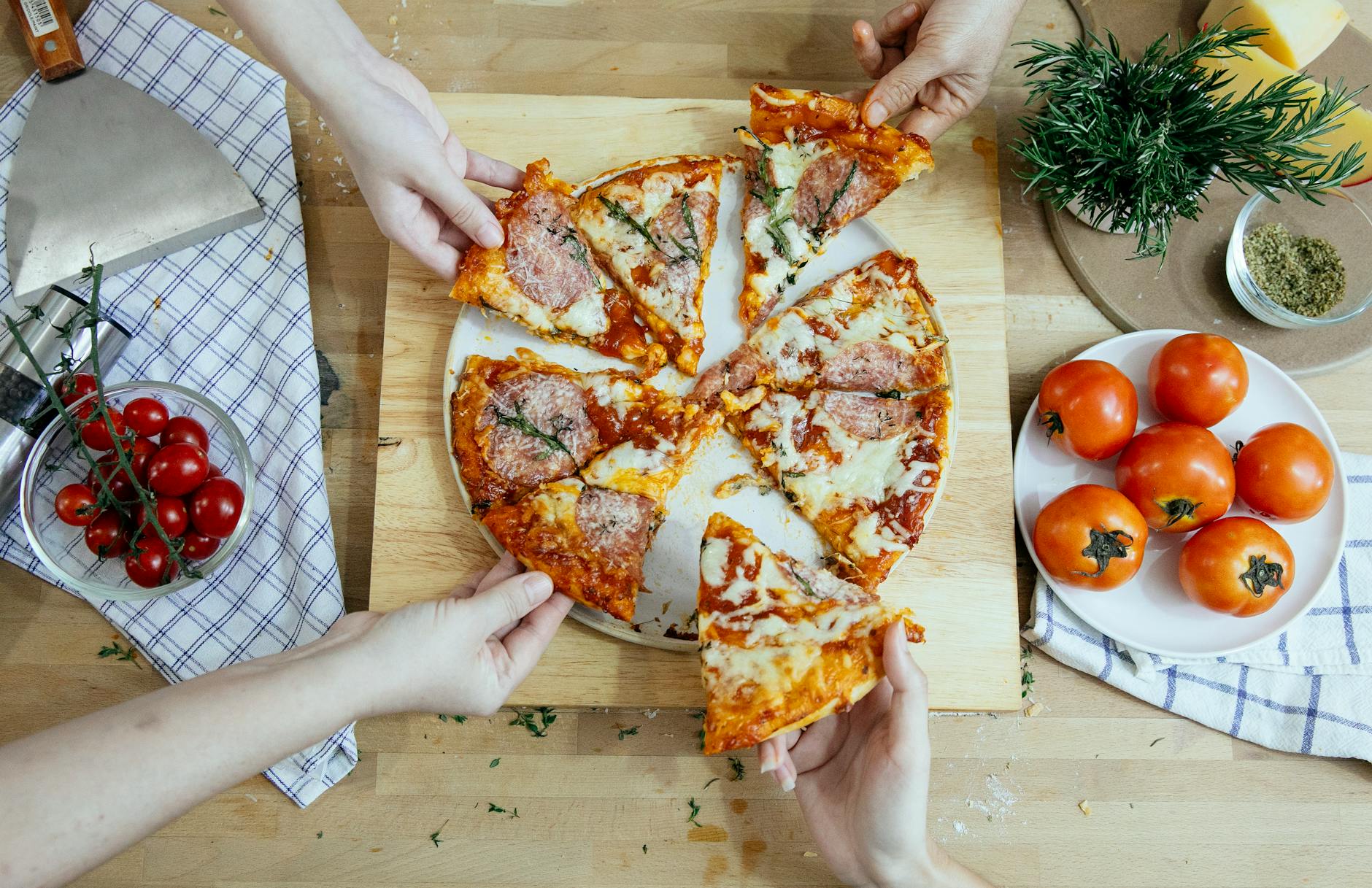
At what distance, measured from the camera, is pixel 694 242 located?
3.42 meters

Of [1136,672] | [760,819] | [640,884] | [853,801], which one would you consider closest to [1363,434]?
[1136,672]

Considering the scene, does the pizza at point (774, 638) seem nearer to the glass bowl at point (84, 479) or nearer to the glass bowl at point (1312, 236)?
the glass bowl at point (84, 479)

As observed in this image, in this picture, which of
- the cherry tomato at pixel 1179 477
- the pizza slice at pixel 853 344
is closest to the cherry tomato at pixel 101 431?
the pizza slice at pixel 853 344

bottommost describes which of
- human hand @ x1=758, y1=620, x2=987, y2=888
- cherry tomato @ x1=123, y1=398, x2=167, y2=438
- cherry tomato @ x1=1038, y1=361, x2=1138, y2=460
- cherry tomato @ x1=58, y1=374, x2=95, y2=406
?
human hand @ x1=758, y1=620, x2=987, y2=888

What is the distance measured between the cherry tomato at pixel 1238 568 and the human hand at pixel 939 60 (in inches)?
70.5

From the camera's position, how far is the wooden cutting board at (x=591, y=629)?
3213 millimetres

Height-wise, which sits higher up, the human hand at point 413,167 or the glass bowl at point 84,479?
the human hand at point 413,167

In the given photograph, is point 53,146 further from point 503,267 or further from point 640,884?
point 640,884

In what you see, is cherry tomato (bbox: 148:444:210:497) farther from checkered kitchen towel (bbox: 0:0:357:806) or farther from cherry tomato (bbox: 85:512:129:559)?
checkered kitchen towel (bbox: 0:0:357:806)

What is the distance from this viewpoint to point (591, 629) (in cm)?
322

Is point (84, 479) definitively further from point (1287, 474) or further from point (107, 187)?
point (1287, 474)

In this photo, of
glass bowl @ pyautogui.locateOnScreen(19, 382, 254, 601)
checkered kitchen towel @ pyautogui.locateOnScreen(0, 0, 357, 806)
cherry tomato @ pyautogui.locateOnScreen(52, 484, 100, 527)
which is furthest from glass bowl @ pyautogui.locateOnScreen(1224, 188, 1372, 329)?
cherry tomato @ pyautogui.locateOnScreen(52, 484, 100, 527)

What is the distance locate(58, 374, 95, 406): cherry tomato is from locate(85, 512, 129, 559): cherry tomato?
0.43m

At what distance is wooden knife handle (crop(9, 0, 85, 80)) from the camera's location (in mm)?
3615
